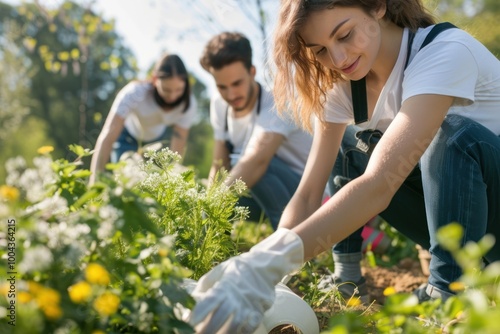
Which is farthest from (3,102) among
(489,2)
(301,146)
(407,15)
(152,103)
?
(407,15)

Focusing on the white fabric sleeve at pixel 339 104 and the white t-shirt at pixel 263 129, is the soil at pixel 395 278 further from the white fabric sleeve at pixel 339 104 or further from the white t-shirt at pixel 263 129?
the white fabric sleeve at pixel 339 104

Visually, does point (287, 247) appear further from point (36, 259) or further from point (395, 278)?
point (395, 278)

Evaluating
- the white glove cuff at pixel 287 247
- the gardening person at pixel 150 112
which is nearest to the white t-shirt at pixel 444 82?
the white glove cuff at pixel 287 247

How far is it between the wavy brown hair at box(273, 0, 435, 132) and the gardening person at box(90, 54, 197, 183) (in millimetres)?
2334

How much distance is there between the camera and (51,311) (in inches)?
34.9

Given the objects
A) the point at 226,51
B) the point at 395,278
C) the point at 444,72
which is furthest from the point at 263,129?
the point at 444,72

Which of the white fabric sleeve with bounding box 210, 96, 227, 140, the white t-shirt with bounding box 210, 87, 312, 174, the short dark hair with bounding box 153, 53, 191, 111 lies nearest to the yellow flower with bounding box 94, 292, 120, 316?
the white t-shirt with bounding box 210, 87, 312, 174

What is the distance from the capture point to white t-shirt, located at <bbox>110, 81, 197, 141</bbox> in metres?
4.50

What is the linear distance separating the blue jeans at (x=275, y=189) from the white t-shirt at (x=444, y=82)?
1208mm

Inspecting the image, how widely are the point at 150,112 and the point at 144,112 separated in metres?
0.05

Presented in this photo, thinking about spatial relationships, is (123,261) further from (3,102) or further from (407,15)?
(3,102)

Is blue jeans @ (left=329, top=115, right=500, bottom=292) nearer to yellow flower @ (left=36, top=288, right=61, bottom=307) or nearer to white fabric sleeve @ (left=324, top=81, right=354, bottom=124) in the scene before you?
white fabric sleeve @ (left=324, top=81, right=354, bottom=124)

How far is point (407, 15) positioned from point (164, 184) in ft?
3.38

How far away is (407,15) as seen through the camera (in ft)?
6.57
